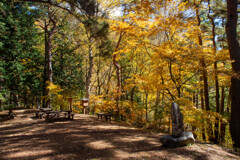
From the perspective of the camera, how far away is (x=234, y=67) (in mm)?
6238

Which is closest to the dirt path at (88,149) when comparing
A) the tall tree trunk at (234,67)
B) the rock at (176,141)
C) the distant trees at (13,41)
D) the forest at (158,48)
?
the rock at (176,141)

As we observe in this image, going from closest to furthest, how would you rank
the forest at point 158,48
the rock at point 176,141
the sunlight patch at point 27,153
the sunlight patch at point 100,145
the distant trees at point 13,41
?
the sunlight patch at point 27,153 → the sunlight patch at point 100,145 → the rock at point 176,141 → the forest at point 158,48 → the distant trees at point 13,41

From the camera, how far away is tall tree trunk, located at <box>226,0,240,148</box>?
237 inches

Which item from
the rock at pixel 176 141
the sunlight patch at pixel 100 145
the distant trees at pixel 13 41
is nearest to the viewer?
the sunlight patch at pixel 100 145

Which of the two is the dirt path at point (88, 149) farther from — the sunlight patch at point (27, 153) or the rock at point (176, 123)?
the rock at point (176, 123)

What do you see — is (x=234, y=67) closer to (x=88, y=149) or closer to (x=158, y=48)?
(x=158, y=48)

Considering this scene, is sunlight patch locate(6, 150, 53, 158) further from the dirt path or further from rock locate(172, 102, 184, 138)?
rock locate(172, 102, 184, 138)

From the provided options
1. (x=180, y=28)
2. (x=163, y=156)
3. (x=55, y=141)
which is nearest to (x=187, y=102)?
(x=163, y=156)

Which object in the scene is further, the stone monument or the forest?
the forest

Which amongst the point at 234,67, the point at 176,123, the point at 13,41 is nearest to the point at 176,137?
the point at 176,123

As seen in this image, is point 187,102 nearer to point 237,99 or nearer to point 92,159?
point 237,99

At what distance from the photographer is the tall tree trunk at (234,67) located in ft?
19.7

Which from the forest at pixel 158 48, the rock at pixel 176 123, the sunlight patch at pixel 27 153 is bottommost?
the sunlight patch at pixel 27 153

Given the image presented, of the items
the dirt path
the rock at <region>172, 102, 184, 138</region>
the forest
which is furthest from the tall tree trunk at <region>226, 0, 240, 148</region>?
the rock at <region>172, 102, 184, 138</region>
